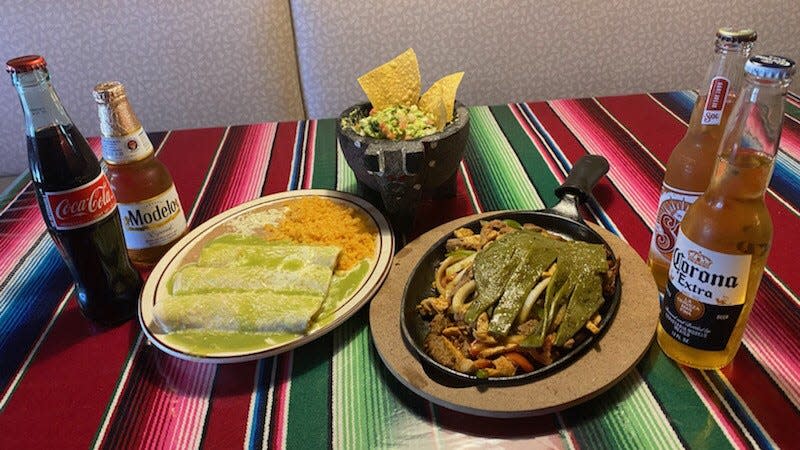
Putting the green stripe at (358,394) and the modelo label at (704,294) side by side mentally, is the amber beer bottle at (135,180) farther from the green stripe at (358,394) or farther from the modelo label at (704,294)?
the modelo label at (704,294)

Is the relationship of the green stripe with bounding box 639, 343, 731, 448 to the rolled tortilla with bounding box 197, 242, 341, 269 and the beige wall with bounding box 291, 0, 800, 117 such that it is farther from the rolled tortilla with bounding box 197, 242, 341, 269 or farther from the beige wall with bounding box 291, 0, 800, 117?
the beige wall with bounding box 291, 0, 800, 117

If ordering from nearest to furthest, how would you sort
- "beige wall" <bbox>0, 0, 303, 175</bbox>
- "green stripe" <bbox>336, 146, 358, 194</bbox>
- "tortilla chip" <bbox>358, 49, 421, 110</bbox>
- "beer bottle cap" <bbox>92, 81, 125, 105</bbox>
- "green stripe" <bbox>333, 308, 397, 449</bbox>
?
"green stripe" <bbox>333, 308, 397, 449</bbox> → "beer bottle cap" <bbox>92, 81, 125, 105</bbox> → "tortilla chip" <bbox>358, 49, 421, 110</bbox> → "green stripe" <bbox>336, 146, 358, 194</bbox> → "beige wall" <bbox>0, 0, 303, 175</bbox>

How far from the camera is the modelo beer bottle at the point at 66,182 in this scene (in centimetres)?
82

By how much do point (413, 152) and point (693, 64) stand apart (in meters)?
1.66

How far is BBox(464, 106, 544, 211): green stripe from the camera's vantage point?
1.22m

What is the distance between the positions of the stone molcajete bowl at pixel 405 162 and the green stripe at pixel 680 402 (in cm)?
45

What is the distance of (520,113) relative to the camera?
1637mm

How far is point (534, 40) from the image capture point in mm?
2135

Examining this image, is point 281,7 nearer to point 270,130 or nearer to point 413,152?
point 270,130

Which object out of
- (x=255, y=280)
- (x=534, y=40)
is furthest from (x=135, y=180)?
(x=534, y=40)

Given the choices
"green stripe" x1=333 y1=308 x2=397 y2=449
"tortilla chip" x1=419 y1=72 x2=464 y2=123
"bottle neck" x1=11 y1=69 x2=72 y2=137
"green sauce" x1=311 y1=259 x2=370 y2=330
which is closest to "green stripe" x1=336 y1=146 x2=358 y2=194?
"tortilla chip" x1=419 y1=72 x2=464 y2=123

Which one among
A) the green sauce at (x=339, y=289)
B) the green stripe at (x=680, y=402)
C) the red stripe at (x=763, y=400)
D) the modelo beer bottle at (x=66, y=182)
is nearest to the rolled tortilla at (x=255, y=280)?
the green sauce at (x=339, y=289)

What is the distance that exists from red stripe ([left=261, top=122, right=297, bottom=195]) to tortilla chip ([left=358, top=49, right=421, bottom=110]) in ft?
1.07

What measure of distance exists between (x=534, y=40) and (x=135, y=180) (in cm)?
158
